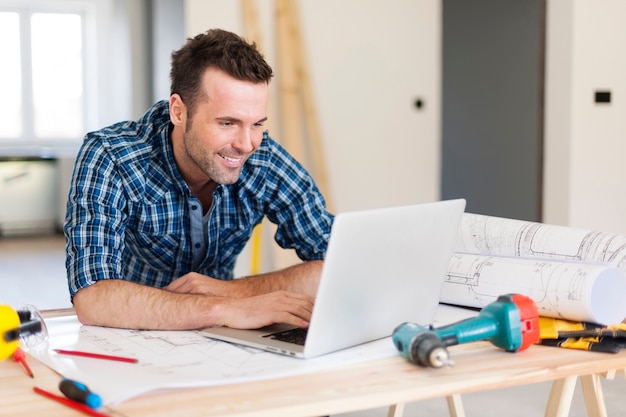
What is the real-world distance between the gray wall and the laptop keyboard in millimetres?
4989

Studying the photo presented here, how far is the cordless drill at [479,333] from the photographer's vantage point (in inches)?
44.9

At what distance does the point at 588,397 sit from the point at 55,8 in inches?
275

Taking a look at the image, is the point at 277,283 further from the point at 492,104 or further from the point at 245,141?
the point at 492,104

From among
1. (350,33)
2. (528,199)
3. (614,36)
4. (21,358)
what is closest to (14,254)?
(350,33)

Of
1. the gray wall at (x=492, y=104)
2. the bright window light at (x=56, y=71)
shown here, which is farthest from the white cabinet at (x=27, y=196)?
the gray wall at (x=492, y=104)

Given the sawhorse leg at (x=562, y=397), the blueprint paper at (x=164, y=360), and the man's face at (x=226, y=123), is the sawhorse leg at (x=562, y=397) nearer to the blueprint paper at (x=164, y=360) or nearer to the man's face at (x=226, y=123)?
the blueprint paper at (x=164, y=360)

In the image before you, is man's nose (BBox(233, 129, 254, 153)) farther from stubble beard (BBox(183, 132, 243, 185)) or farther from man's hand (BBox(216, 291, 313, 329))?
man's hand (BBox(216, 291, 313, 329))

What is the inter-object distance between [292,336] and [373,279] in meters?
0.19

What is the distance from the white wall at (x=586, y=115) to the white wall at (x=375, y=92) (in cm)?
67

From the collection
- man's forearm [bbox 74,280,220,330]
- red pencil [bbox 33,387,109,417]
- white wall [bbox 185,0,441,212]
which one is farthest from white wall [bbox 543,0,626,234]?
red pencil [bbox 33,387,109,417]

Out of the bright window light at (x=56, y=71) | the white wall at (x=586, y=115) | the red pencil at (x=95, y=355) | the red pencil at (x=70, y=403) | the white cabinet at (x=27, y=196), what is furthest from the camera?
the bright window light at (x=56, y=71)

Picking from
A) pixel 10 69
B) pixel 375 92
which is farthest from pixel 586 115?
pixel 10 69

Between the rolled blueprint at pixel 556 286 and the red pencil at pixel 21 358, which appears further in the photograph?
the rolled blueprint at pixel 556 286

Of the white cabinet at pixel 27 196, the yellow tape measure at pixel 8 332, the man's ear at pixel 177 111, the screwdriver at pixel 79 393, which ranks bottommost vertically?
the white cabinet at pixel 27 196
